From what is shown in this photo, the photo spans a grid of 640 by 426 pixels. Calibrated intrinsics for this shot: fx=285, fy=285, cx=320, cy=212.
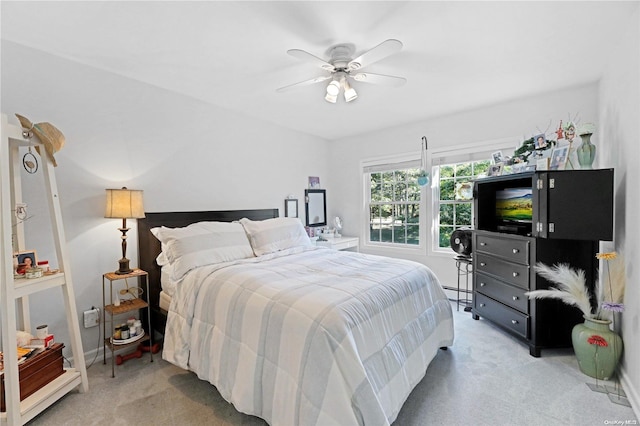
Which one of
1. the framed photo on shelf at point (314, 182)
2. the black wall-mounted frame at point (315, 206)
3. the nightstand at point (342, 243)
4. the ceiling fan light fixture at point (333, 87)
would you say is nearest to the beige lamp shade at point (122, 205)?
the ceiling fan light fixture at point (333, 87)

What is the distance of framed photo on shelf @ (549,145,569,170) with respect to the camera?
2.33 m

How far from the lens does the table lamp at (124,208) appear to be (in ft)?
7.41

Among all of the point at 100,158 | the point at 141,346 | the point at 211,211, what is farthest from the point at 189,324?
the point at 100,158

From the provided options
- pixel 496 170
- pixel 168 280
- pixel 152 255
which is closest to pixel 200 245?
pixel 168 280

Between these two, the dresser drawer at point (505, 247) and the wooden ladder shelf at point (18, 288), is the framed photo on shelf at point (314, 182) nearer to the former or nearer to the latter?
the dresser drawer at point (505, 247)

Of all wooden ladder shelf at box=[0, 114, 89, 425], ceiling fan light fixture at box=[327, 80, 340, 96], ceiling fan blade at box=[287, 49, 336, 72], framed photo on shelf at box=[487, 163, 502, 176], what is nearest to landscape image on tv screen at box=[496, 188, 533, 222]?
framed photo on shelf at box=[487, 163, 502, 176]

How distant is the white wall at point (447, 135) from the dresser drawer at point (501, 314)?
0.77 metres

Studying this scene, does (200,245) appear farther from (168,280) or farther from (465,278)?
(465,278)

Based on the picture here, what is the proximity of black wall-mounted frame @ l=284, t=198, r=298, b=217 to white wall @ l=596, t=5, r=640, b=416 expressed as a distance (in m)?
3.34

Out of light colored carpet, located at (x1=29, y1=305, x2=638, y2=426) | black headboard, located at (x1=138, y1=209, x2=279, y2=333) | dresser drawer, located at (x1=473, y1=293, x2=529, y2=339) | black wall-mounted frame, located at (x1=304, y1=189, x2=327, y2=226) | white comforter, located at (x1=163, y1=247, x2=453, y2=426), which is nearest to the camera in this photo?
white comforter, located at (x1=163, y1=247, x2=453, y2=426)

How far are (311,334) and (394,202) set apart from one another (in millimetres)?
3352

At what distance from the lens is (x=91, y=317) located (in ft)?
7.68

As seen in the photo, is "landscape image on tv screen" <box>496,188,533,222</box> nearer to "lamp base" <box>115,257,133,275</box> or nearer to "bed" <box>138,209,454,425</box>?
"bed" <box>138,209,454,425</box>

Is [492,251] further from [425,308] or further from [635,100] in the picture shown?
[635,100]
